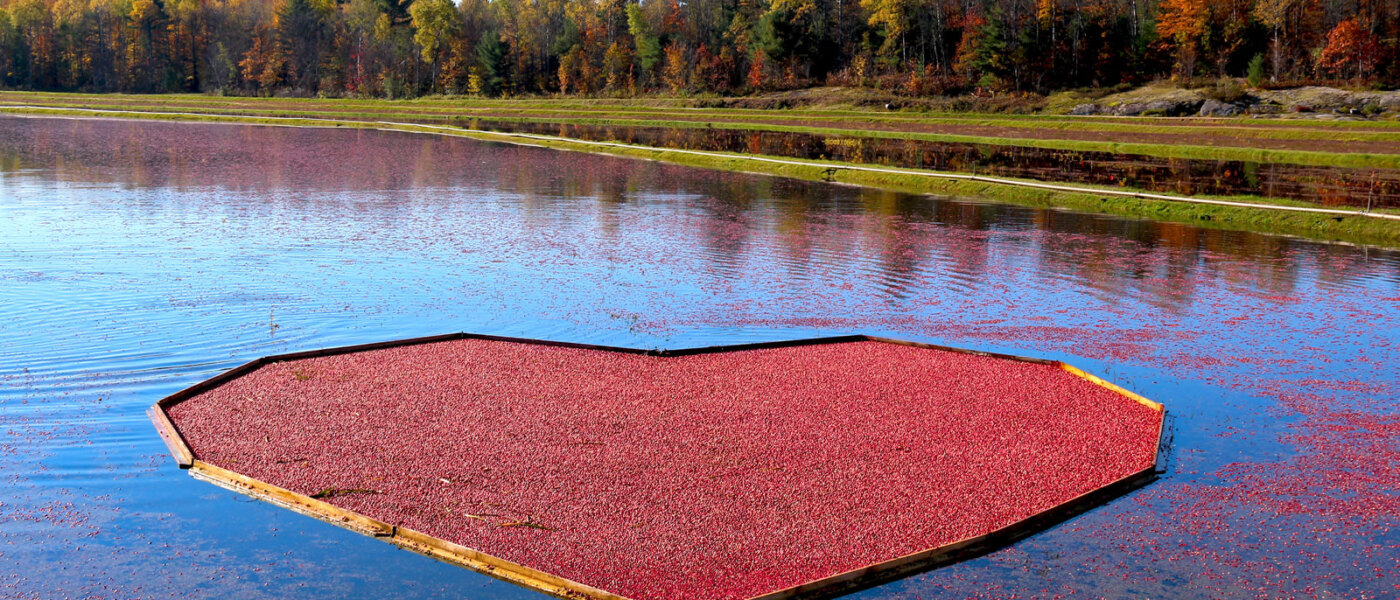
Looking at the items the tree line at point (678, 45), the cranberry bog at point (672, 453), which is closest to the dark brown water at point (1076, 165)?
the cranberry bog at point (672, 453)

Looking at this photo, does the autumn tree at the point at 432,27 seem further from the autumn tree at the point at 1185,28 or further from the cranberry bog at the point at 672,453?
the cranberry bog at the point at 672,453

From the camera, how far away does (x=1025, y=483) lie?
868cm

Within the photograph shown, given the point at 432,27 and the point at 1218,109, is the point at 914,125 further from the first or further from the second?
the point at 432,27

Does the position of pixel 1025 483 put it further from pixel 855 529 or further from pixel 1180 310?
pixel 1180 310

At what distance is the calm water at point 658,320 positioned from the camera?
295 inches

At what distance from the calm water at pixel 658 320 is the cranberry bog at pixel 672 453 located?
30 cm

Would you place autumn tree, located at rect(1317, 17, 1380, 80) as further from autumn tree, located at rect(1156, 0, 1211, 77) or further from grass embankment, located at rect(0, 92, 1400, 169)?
grass embankment, located at rect(0, 92, 1400, 169)

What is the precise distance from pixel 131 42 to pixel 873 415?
113m

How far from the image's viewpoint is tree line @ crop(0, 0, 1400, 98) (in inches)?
2451

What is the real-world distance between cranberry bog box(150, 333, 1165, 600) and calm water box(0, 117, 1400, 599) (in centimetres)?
30

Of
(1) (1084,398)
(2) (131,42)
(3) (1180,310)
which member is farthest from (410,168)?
(2) (131,42)

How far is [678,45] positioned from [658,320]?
7629 cm

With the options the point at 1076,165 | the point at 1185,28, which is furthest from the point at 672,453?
the point at 1185,28

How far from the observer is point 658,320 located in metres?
14.2
